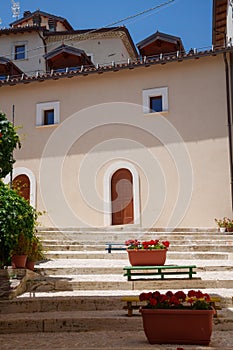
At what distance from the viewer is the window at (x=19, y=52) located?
26.9 m

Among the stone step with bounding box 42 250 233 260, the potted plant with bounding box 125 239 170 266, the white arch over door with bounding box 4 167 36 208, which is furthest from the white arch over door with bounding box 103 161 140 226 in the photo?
the potted plant with bounding box 125 239 170 266

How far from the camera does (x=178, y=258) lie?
10.2 m

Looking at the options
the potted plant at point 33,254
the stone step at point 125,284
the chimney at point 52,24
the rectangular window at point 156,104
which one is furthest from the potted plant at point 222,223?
the chimney at point 52,24

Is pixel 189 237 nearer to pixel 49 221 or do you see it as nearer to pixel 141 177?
pixel 141 177

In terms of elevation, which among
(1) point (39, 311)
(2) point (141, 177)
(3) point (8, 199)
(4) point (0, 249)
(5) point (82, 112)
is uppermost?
(5) point (82, 112)

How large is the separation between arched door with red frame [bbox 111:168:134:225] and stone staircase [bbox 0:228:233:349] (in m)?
5.74

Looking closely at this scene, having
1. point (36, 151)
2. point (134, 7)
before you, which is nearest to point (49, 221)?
point (36, 151)

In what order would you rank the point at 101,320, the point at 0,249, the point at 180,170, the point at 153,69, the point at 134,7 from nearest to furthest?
the point at 101,320
the point at 0,249
the point at 134,7
the point at 180,170
the point at 153,69

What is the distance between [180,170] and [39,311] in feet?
35.6

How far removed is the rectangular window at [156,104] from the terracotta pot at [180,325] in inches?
532

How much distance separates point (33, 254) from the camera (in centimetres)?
913

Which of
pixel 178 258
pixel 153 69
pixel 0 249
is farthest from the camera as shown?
pixel 153 69

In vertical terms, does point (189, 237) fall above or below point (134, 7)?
below

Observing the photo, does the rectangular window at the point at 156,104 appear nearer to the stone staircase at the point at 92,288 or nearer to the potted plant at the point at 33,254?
the stone staircase at the point at 92,288
